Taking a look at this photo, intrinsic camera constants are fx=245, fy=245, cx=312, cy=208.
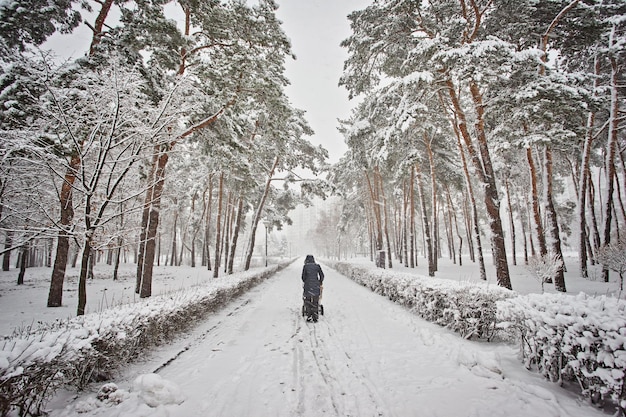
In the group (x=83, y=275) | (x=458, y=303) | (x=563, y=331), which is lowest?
(x=458, y=303)

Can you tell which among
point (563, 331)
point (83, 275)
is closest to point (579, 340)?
point (563, 331)

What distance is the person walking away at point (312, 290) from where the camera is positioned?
259 inches

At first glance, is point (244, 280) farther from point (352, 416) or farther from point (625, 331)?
point (625, 331)

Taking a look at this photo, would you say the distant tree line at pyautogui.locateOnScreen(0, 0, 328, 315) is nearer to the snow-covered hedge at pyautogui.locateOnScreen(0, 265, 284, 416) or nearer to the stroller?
the snow-covered hedge at pyautogui.locateOnScreen(0, 265, 284, 416)

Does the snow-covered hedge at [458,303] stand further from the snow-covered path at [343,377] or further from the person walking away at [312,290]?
the person walking away at [312,290]

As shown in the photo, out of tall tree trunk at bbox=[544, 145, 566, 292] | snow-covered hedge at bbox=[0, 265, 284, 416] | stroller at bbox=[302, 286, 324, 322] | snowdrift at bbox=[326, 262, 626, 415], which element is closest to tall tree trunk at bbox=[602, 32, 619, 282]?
tall tree trunk at bbox=[544, 145, 566, 292]

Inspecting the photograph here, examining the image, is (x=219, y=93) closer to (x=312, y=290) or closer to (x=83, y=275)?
(x=83, y=275)

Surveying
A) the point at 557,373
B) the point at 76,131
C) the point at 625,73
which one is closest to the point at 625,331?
the point at 557,373

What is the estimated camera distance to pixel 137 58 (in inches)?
245

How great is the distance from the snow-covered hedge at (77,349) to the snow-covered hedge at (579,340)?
5466mm

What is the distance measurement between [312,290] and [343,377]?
334 centimetres

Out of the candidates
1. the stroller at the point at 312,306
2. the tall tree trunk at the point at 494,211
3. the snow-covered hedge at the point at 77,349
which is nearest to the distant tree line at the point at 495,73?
the tall tree trunk at the point at 494,211

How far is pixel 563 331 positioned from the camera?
118 inches

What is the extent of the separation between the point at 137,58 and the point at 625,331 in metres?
9.83
